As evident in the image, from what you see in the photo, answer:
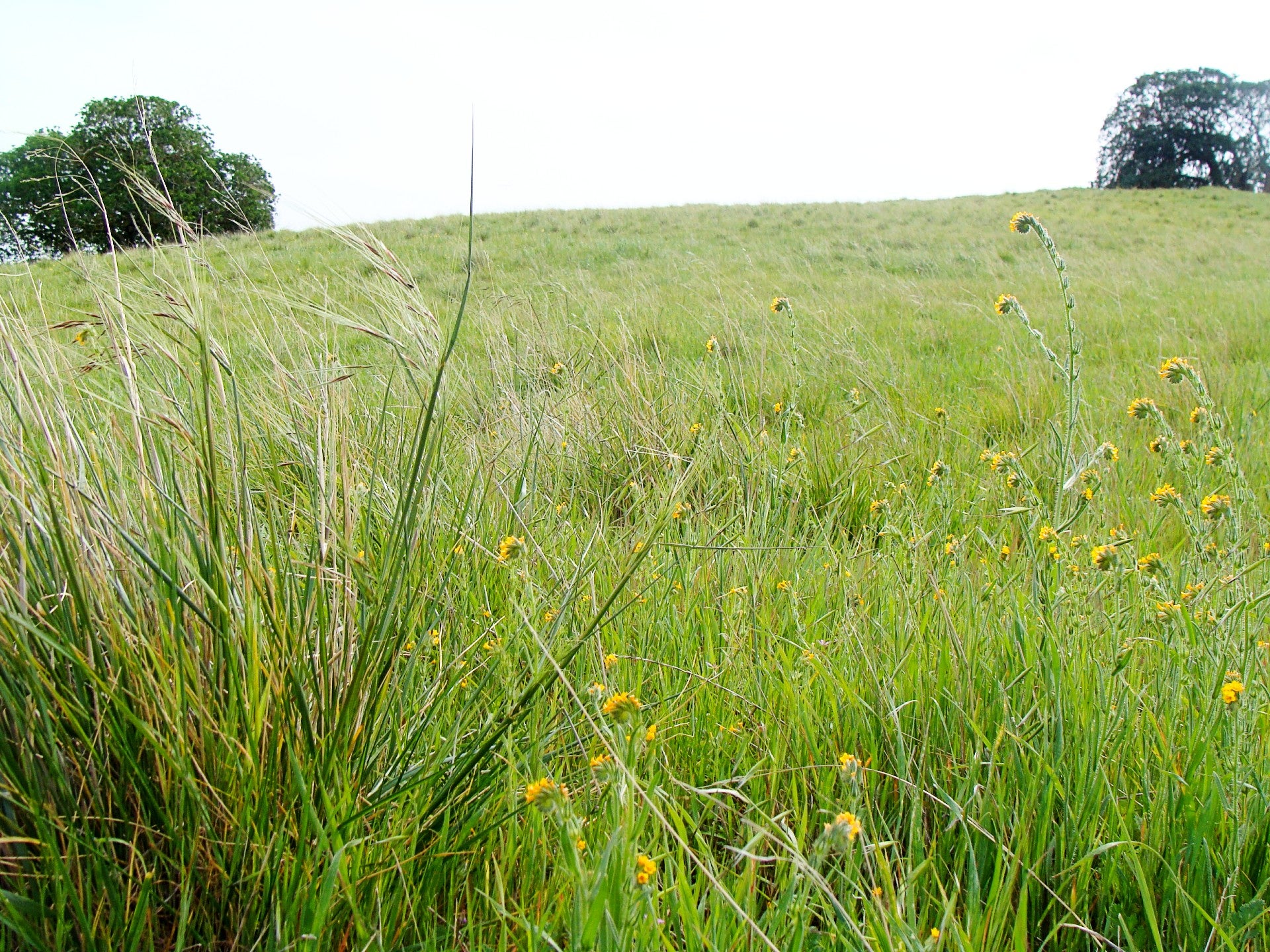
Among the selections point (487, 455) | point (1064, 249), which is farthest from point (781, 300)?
point (1064, 249)

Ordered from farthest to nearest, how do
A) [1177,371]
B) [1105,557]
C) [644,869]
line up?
[1177,371] < [1105,557] < [644,869]

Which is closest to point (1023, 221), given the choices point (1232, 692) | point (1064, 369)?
point (1064, 369)

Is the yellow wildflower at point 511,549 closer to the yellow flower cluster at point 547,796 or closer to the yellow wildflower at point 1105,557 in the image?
the yellow flower cluster at point 547,796

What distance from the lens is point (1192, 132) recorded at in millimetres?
40125

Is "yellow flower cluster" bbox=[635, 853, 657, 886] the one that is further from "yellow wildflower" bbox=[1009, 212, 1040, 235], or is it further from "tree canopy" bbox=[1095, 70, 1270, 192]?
"tree canopy" bbox=[1095, 70, 1270, 192]

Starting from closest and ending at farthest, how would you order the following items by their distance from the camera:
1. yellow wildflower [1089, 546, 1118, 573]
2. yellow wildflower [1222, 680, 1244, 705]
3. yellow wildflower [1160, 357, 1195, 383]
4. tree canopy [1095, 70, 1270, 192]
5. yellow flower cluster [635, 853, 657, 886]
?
yellow flower cluster [635, 853, 657, 886] → yellow wildflower [1222, 680, 1244, 705] → yellow wildflower [1089, 546, 1118, 573] → yellow wildflower [1160, 357, 1195, 383] → tree canopy [1095, 70, 1270, 192]

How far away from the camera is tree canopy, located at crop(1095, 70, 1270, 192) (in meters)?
39.3

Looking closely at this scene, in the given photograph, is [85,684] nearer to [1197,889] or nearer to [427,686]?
[427,686]

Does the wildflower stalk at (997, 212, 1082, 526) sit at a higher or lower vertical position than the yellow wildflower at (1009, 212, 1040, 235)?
lower

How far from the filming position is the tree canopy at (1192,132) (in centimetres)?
3934

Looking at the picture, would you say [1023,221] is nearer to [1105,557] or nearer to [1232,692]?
[1105,557]

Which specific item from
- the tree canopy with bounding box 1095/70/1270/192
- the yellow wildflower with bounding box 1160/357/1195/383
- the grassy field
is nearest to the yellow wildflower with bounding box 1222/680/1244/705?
the grassy field

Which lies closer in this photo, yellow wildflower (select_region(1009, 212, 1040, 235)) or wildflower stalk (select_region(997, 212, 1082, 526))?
wildflower stalk (select_region(997, 212, 1082, 526))

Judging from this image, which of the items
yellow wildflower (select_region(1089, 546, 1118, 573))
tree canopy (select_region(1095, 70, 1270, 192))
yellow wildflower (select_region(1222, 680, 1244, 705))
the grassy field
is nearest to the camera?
the grassy field
